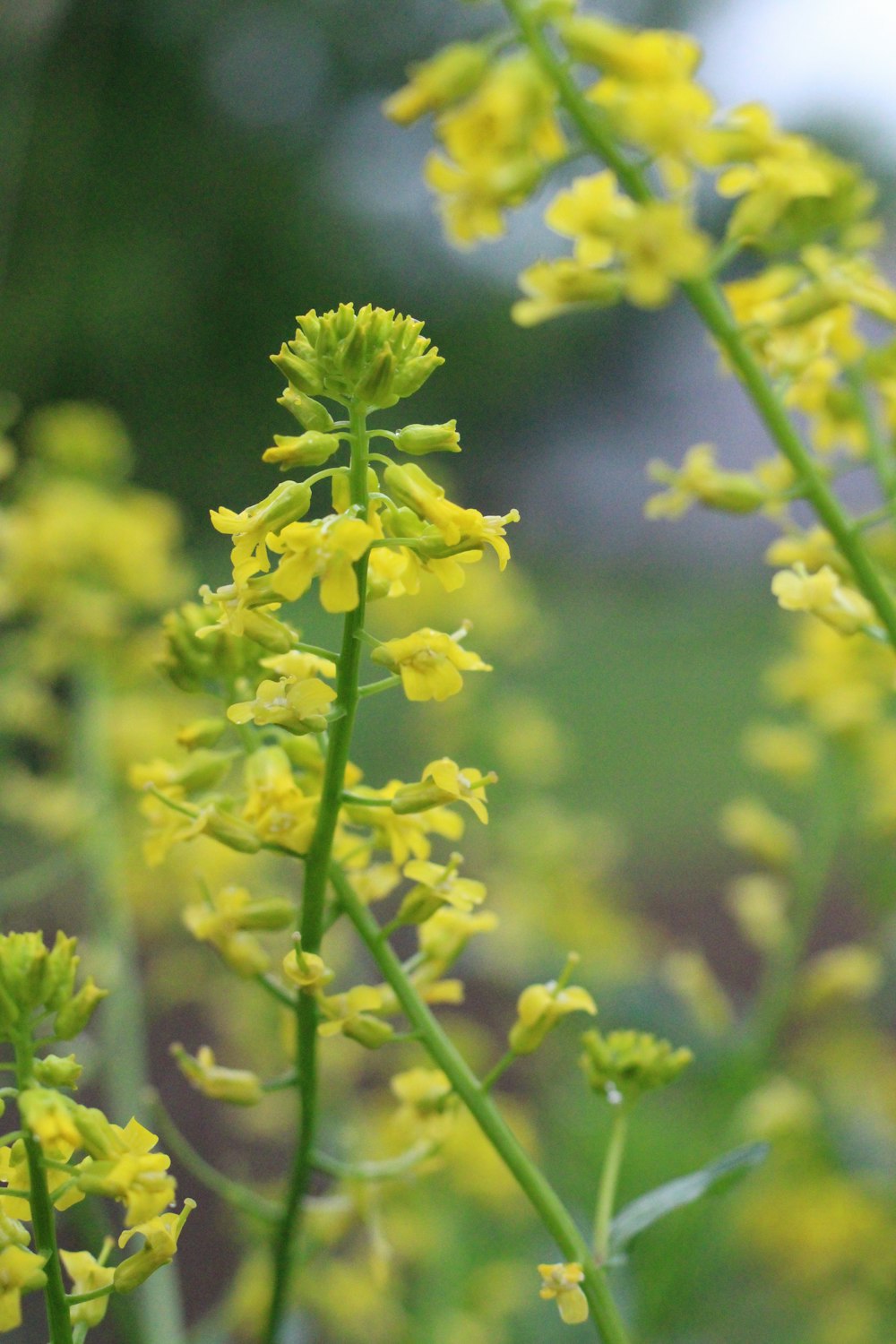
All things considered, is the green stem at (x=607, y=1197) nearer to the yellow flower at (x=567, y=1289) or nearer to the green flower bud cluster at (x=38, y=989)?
the yellow flower at (x=567, y=1289)

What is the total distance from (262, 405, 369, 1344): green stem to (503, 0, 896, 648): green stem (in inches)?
4.4

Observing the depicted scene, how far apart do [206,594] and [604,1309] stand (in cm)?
23

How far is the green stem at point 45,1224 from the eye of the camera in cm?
31

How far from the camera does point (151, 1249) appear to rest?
331mm

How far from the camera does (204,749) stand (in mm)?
445

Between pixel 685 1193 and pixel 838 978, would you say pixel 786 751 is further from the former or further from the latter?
A: pixel 685 1193

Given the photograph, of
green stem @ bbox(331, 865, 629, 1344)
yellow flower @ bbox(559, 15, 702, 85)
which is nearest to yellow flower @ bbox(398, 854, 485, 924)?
green stem @ bbox(331, 865, 629, 1344)

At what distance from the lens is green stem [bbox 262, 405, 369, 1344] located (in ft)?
1.14

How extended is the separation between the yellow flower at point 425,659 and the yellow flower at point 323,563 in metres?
0.03

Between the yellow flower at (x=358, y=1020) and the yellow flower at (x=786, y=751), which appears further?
the yellow flower at (x=786, y=751)

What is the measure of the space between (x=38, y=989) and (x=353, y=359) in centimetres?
18

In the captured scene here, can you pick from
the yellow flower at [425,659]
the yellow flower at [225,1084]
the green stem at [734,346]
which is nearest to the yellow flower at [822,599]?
the green stem at [734,346]

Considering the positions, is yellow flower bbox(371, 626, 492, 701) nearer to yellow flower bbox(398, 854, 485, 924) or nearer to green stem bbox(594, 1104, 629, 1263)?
yellow flower bbox(398, 854, 485, 924)

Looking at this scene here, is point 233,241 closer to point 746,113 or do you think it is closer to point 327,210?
point 327,210
